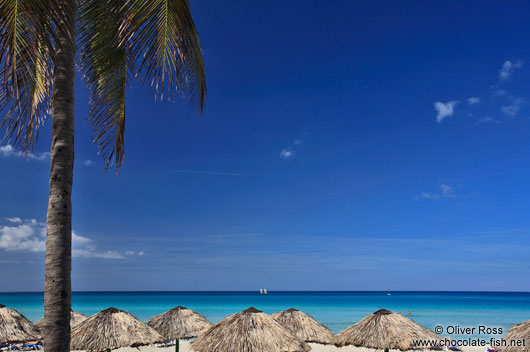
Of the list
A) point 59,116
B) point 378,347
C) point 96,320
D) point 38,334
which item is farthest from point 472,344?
point 59,116

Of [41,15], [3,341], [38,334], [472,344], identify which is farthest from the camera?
[472,344]

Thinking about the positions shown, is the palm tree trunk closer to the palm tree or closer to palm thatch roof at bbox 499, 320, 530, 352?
the palm tree

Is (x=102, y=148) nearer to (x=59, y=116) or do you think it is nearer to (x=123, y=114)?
(x=123, y=114)

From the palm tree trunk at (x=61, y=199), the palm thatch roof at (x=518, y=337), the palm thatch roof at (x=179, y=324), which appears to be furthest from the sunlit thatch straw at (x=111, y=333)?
the palm thatch roof at (x=518, y=337)

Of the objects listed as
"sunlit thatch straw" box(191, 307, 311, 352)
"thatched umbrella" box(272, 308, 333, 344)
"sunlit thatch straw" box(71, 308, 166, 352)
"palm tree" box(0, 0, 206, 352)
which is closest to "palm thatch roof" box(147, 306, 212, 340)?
"sunlit thatch straw" box(71, 308, 166, 352)

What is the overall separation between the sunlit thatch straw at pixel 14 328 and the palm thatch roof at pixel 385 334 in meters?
9.71

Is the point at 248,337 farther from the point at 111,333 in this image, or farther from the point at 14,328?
the point at 14,328

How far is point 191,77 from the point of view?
6633mm

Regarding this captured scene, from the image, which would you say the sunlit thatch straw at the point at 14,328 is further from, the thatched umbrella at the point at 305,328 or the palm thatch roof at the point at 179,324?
the thatched umbrella at the point at 305,328

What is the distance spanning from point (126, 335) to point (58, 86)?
331 inches

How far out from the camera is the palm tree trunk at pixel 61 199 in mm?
4762

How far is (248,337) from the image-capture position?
1002 centimetres

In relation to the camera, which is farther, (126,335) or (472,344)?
(472,344)

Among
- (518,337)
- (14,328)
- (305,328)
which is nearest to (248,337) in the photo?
(305,328)
